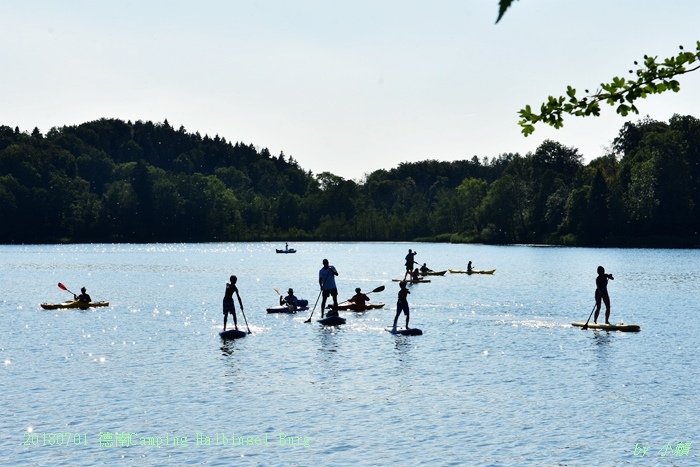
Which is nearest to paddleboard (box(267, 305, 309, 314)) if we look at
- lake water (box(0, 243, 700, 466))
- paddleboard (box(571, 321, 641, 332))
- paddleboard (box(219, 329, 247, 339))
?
lake water (box(0, 243, 700, 466))

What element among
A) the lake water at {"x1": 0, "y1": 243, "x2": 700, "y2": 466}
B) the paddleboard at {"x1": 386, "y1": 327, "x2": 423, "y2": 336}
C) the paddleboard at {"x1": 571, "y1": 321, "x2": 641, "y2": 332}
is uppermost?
the paddleboard at {"x1": 571, "y1": 321, "x2": 641, "y2": 332}

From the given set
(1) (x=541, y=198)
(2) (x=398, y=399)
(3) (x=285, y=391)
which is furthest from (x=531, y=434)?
(1) (x=541, y=198)

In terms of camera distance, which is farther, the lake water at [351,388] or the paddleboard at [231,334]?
the paddleboard at [231,334]

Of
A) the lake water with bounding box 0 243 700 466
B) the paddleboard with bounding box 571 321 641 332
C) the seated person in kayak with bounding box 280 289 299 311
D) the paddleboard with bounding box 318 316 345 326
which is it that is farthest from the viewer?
the seated person in kayak with bounding box 280 289 299 311

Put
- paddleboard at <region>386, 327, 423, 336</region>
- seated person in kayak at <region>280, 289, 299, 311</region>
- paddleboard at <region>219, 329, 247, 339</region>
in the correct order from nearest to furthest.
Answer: paddleboard at <region>219, 329, 247, 339</region>, paddleboard at <region>386, 327, 423, 336</region>, seated person in kayak at <region>280, 289, 299, 311</region>

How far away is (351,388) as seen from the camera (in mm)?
26766

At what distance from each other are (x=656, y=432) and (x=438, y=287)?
52157 mm

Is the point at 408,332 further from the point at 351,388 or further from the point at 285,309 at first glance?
the point at 351,388

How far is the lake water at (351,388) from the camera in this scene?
1962 cm

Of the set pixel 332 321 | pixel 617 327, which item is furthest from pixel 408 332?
pixel 617 327

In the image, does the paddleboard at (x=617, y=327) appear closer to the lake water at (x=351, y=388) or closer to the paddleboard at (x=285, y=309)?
the lake water at (x=351, y=388)

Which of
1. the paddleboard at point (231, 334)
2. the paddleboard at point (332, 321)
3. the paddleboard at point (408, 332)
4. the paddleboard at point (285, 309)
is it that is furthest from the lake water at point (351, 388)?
the paddleboard at point (285, 309)

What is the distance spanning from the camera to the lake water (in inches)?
773

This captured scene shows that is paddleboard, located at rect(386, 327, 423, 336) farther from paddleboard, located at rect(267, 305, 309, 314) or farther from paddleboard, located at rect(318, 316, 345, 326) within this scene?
paddleboard, located at rect(267, 305, 309, 314)
